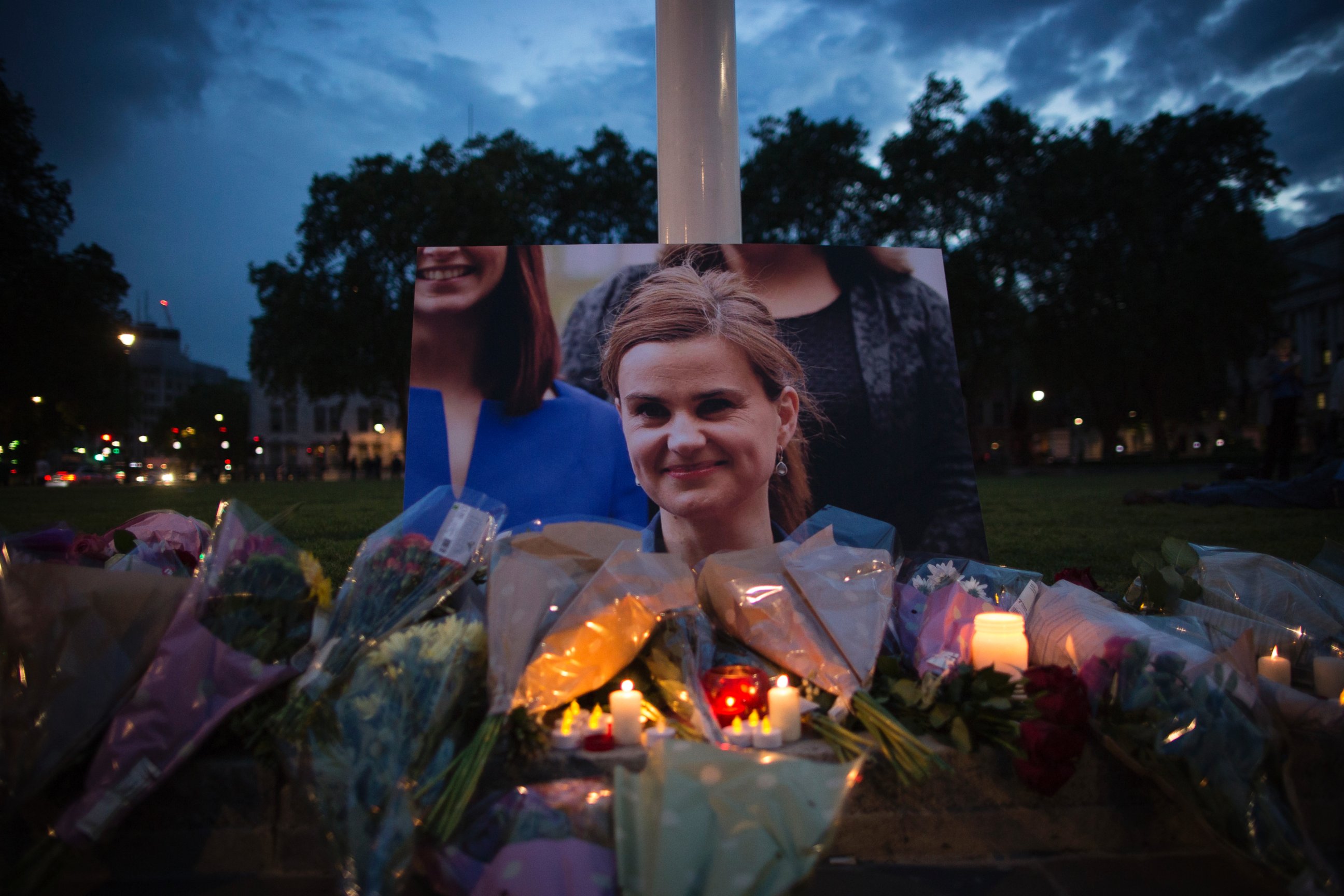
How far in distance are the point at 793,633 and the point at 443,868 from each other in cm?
110

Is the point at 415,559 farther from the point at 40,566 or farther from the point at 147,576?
the point at 40,566

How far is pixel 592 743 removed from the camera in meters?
2.09

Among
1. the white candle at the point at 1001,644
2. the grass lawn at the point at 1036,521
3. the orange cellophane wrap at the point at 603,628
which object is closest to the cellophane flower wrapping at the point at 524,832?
the orange cellophane wrap at the point at 603,628

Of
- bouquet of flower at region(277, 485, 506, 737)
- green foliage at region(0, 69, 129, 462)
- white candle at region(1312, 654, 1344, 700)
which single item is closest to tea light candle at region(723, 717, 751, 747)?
bouquet of flower at region(277, 485, 506, 737)

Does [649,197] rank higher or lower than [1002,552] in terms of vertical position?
higher

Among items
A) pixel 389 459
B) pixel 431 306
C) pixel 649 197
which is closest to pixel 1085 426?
pixel 649 197

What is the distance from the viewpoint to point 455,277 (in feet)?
13.5

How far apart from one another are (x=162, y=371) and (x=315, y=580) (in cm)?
12344

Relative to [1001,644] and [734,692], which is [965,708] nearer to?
[1001,644]

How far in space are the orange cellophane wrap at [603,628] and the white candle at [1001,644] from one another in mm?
837

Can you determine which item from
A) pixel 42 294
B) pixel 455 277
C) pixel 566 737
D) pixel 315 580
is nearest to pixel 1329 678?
pixel 566 737

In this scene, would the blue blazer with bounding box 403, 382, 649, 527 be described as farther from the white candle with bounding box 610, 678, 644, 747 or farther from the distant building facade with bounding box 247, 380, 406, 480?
the distant building facade with bounding box 247, 380, 406, 480

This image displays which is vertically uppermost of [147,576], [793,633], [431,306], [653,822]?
[431,306]

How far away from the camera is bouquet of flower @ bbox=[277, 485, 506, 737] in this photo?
80.7 inches
